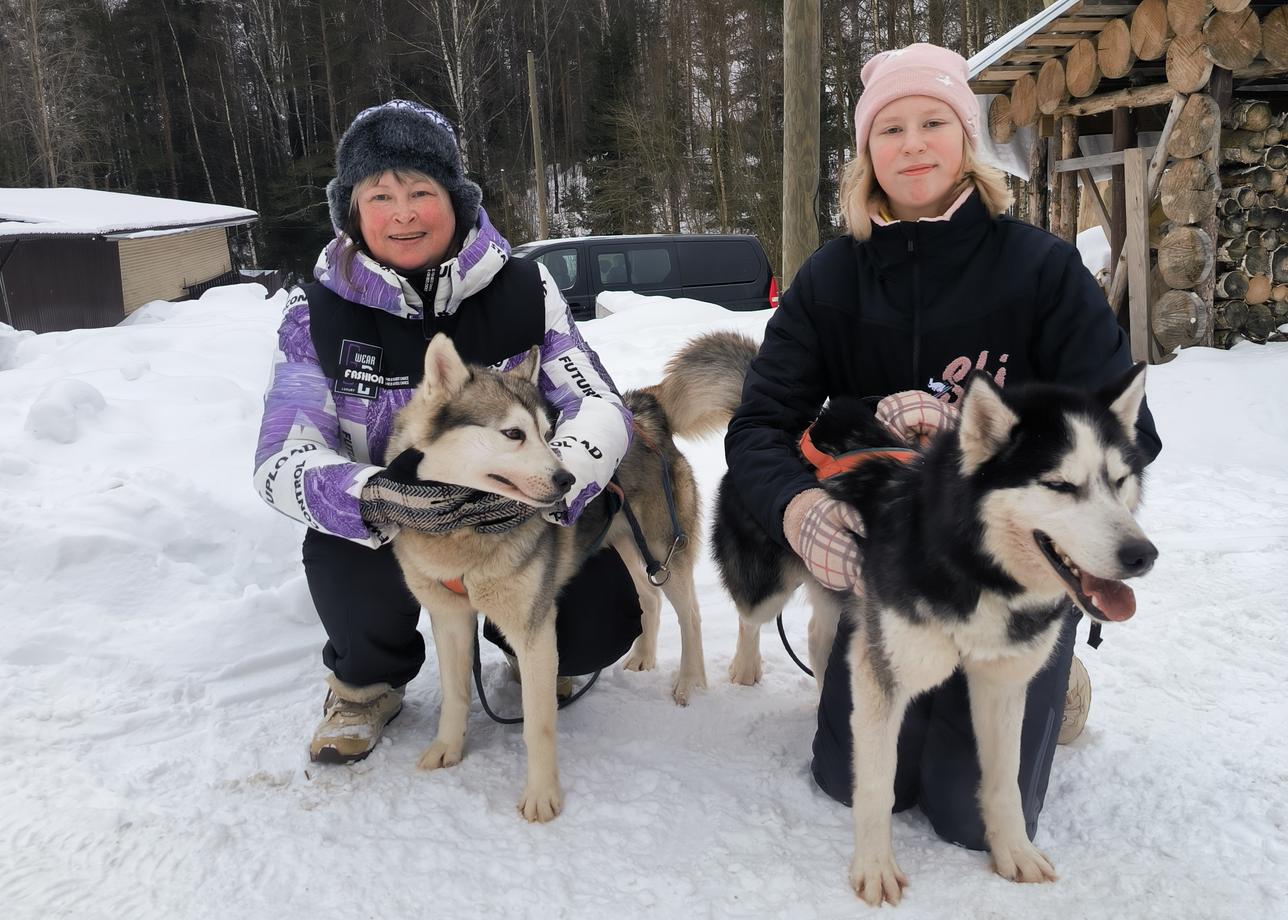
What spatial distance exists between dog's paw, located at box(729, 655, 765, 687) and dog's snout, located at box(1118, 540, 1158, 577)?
1.40 meters

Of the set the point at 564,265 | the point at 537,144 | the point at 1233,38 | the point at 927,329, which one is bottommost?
the point at 927,329

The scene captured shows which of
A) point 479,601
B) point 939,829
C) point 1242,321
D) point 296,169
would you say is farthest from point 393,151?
point 296,169

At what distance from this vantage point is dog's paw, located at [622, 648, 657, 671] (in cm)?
263

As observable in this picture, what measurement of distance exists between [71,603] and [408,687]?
113cm

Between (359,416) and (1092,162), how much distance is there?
637 cm

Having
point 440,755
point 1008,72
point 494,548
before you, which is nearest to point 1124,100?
point 1008,72

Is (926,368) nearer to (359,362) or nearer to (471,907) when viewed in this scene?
(359,362)

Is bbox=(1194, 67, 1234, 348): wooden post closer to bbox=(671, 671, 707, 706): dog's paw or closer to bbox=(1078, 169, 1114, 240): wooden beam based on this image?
bbox=(1078, 169, 1114, 240): wooden beam

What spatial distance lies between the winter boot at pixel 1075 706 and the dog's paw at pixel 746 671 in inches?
33.2

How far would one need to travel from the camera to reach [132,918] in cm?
155

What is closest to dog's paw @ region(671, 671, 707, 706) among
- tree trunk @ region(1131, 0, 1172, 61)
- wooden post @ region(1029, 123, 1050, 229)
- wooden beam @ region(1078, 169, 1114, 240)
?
tree trunk @ region(1131, 0, 1172, 61)

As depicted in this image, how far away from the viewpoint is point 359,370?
207cm

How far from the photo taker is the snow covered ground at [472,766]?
1638 millimetres

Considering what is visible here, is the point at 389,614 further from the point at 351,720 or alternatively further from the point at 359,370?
the point at 359,370
